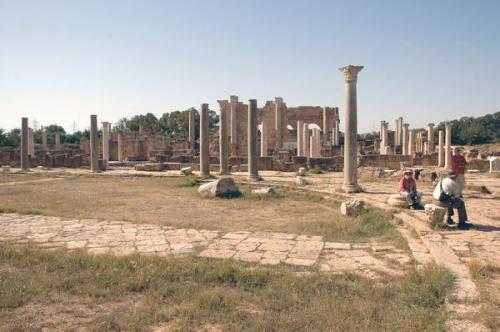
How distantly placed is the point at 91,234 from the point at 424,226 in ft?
18.5

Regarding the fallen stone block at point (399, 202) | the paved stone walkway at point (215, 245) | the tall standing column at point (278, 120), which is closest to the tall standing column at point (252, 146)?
the fallen stone block at point (399, 202)

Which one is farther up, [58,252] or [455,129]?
[455,129]

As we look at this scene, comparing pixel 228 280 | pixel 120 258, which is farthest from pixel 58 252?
pixel 228 280

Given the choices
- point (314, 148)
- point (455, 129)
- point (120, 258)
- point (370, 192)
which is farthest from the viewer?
point (455, 129)

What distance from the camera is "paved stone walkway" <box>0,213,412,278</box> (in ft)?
17.6

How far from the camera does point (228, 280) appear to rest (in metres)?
4.54

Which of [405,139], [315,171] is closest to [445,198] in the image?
[315,171]

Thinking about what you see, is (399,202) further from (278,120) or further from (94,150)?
(278,120)

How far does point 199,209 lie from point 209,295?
6028 mm

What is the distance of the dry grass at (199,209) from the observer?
770 centimetres

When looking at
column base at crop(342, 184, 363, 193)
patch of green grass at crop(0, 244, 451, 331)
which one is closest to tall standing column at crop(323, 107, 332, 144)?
column base at crop(342, 184, 363, 193)

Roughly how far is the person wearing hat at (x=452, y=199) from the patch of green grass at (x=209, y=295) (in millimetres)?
2617

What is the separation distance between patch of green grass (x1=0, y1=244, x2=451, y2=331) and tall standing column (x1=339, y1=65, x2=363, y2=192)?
7.66 metres

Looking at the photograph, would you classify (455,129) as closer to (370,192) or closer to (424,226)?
(370,192)
